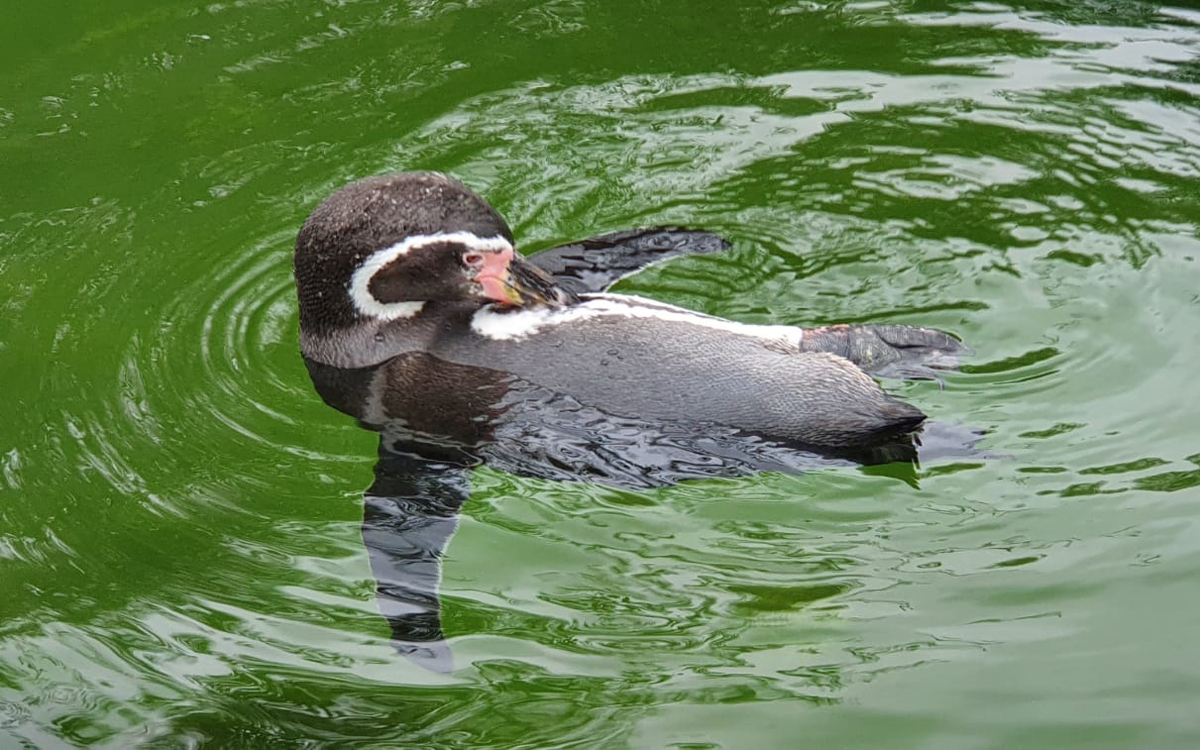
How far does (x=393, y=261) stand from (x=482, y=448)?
0.65 metres

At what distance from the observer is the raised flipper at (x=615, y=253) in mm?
4906

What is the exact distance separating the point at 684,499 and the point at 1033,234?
2.01 metres

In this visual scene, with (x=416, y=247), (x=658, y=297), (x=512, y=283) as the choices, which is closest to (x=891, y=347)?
(x=658, y=297)

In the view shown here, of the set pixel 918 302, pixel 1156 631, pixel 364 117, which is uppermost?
pixel 364 117

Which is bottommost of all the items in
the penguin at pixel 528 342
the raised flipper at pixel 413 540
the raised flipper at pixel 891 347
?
the raised flipper at pixel 413 540

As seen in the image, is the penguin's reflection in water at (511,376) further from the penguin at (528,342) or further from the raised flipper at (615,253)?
the raised flipper at (615,253)

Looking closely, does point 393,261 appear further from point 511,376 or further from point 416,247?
point 511,376

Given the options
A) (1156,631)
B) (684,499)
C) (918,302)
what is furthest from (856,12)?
(1156,631)

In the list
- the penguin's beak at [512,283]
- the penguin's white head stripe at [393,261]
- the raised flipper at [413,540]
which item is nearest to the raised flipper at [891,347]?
the penguin's beak at [512,283]

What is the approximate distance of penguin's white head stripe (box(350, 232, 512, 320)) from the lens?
424 cm

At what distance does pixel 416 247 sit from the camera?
14.0 feet

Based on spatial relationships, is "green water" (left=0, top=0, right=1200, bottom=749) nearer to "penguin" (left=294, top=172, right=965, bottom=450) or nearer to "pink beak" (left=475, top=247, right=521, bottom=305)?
"penguin" (left=294, top=172, right=965, bottom=450)

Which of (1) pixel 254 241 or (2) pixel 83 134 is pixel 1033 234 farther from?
(2) pixel 83 134

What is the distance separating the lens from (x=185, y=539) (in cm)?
420
